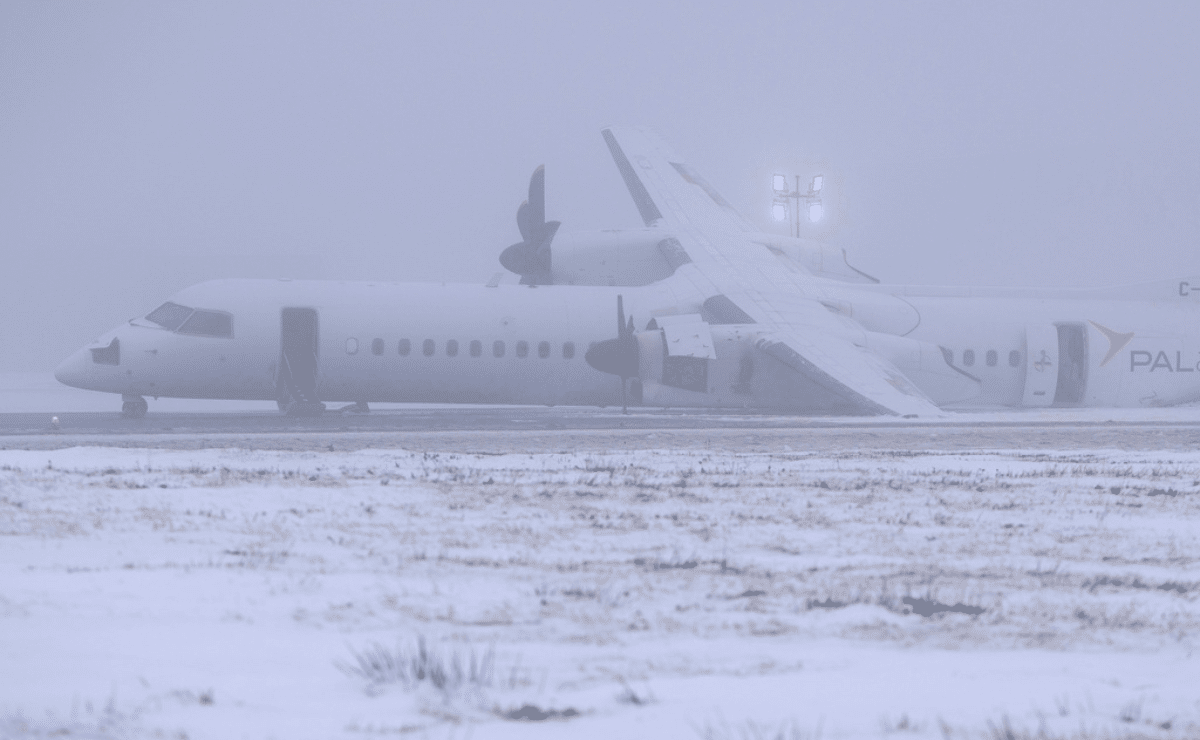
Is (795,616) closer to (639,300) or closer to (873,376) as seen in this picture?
(873,376)

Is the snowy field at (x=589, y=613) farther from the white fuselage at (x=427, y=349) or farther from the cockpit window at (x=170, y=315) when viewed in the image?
the cockpit window at (x=170, y=315)

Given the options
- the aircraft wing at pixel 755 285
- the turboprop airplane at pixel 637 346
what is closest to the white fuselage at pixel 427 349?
the turboprop airplane at pixel 637 346

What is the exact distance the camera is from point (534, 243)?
31.0 m

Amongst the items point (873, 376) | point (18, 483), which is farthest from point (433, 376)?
point (18, 483)

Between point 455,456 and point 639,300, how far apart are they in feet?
46.7

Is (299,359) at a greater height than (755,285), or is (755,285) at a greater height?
(755,285)

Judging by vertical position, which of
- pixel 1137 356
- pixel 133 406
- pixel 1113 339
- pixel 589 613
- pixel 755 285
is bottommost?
pixel 589 613

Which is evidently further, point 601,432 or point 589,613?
point 601,432

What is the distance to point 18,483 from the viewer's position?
10.2 m

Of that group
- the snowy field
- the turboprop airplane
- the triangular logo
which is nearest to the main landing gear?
the turboprop airplane

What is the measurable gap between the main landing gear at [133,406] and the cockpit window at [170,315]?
189cm

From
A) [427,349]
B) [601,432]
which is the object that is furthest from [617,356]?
[601,432]

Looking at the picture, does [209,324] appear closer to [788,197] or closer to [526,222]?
[526,222]

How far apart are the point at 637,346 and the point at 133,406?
39.8 feet
